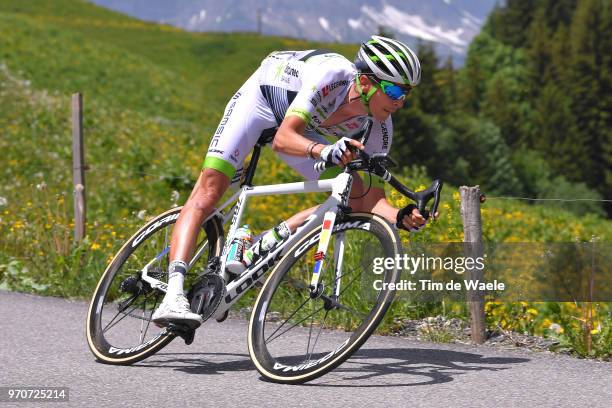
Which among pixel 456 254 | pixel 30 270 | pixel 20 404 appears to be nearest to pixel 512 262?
pixel 456 254

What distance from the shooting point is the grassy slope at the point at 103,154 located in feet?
30.8

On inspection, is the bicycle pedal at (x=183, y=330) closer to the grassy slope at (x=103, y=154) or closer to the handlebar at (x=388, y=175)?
the handlebar at (x=388, y=175)

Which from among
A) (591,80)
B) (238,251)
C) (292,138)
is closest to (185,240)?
(238,251)

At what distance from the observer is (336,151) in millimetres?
4602

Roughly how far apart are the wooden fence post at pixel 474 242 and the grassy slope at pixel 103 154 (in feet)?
2.24

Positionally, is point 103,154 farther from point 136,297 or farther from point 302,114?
point 302,114

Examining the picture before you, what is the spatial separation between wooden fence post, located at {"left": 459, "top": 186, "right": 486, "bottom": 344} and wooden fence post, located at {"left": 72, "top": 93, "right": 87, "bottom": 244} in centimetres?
417

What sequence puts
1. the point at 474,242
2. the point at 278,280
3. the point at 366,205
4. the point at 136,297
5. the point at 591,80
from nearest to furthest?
1. the point at 278,280
2. the point at 366,205
3. the point at 136,297
4. the point at 474,242
5. the point at 591,80

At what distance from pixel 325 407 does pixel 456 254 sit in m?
2.64

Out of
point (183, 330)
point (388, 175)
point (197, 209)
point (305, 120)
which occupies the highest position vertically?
point (305, 120)

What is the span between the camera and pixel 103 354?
5438 millimetres

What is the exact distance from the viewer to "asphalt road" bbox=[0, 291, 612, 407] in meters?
4.51

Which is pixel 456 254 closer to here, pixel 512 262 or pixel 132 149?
pixel 512 262

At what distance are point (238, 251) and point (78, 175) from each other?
4.64m
